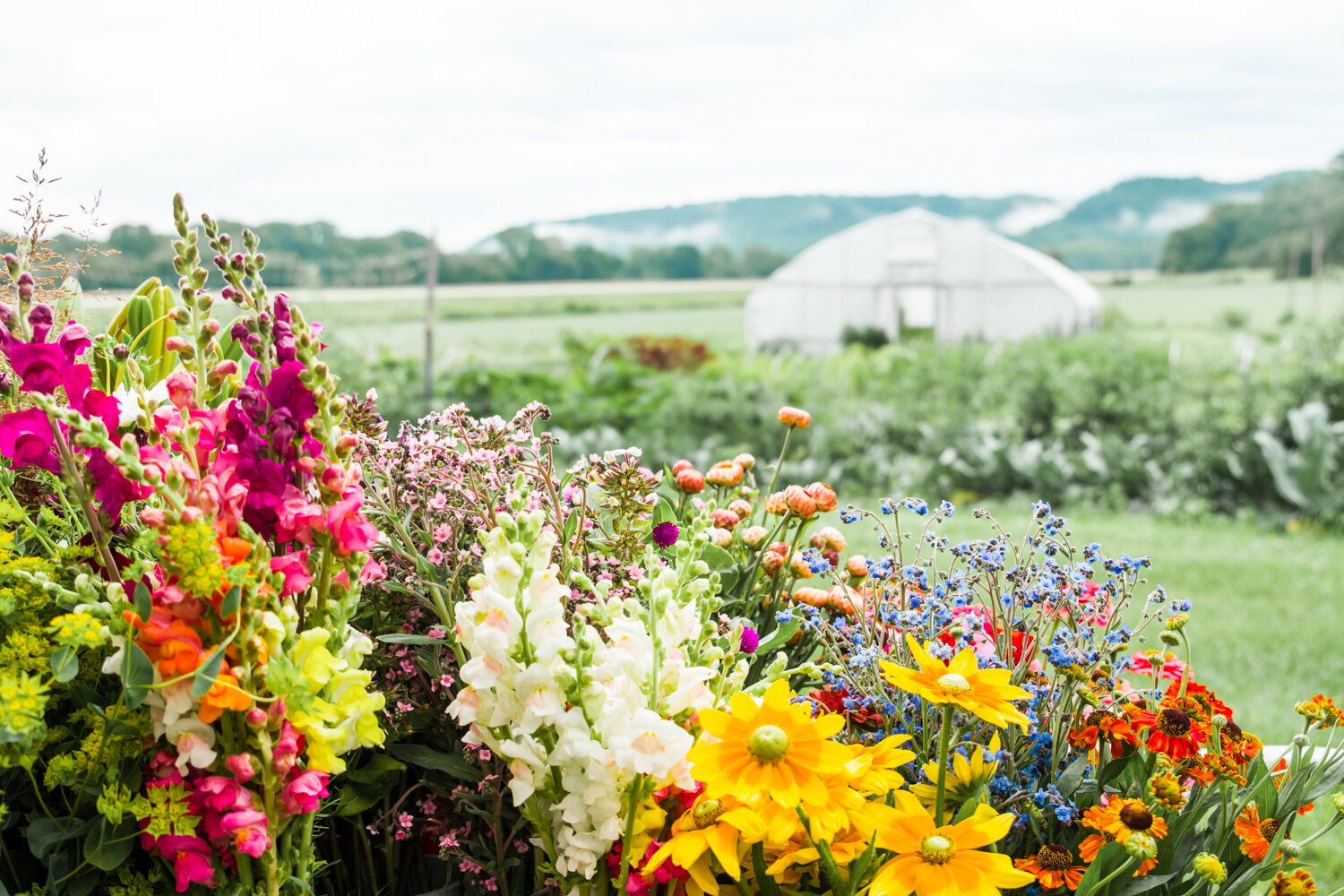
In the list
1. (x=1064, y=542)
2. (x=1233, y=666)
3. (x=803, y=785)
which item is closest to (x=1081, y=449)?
(x=1233, y=666)

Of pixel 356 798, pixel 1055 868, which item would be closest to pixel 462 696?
pixel 356 798

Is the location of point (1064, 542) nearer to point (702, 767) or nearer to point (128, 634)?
point (702, 767)

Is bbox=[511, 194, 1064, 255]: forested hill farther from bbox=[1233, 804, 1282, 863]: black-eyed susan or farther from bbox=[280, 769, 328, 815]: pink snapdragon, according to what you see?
bbox=[280, 769, 328, 815]: pink snapdragon

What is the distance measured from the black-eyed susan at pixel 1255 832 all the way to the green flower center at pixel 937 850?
315mm

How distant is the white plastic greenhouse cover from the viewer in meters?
13.1

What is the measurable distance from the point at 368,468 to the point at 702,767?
49cm

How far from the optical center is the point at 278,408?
746 millimetres

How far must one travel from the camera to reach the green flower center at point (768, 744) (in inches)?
30.2

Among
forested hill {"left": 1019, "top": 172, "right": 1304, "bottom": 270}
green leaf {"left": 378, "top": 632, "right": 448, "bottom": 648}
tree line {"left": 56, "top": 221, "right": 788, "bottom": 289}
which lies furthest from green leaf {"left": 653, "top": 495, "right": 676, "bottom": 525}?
forested hill {"left": 1019, "top": 172, "right": 1304, "bottom": 270}

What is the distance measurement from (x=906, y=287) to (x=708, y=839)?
13.1 metres

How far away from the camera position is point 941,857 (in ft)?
2.58

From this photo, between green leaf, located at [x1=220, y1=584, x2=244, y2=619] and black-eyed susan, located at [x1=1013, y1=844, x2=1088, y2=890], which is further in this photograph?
black-eyed susan, located at [x1=1013, y1=844, x2=1088, y2=890]

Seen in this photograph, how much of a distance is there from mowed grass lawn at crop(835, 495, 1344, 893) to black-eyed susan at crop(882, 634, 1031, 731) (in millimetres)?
2271

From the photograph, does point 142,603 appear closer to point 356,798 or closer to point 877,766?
point 356,798
